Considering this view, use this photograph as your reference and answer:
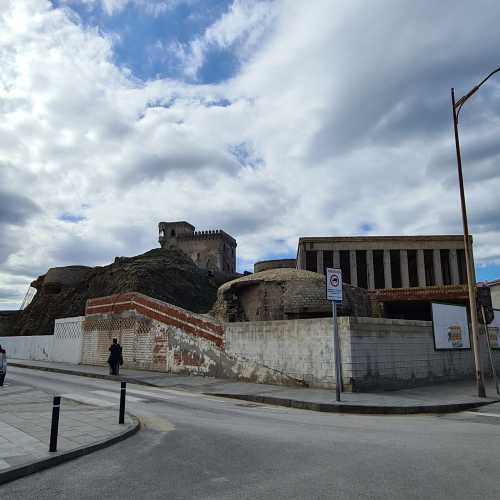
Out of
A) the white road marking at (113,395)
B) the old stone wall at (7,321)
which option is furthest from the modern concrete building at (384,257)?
the old stone wall at (7,321)

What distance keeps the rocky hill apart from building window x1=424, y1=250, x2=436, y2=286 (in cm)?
2628

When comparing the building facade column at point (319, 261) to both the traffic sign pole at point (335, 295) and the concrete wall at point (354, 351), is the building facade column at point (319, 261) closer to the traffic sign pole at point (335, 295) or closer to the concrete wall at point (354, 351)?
the concrete wall at point (354, 351)

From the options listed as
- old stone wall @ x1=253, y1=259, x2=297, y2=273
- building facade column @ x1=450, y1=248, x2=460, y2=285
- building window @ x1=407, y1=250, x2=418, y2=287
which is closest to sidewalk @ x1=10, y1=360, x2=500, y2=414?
old stone wall @ x1=253, y1=259, x2=297, y2=273

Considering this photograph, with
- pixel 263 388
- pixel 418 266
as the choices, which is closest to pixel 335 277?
pixel 263 388

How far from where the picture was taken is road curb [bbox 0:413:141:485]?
17.2 feet

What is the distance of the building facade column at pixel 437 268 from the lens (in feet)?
165

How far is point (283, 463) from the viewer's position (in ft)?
19.1

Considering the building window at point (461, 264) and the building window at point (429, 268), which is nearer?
the building window at point (461, 264)

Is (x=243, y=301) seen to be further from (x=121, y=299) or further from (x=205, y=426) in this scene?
(x=205, y=426)

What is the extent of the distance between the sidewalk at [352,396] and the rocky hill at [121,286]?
132ft

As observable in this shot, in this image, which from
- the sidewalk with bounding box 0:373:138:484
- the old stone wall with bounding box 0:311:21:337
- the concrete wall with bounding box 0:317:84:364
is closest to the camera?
the sidewalk with bounding box 0:373:138:484

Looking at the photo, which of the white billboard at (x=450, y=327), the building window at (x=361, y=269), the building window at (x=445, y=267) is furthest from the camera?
the building window at (x=445, y=267)

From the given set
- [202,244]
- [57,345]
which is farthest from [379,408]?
[202,244]

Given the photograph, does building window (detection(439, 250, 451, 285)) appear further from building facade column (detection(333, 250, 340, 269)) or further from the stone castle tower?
the stone castle tower
